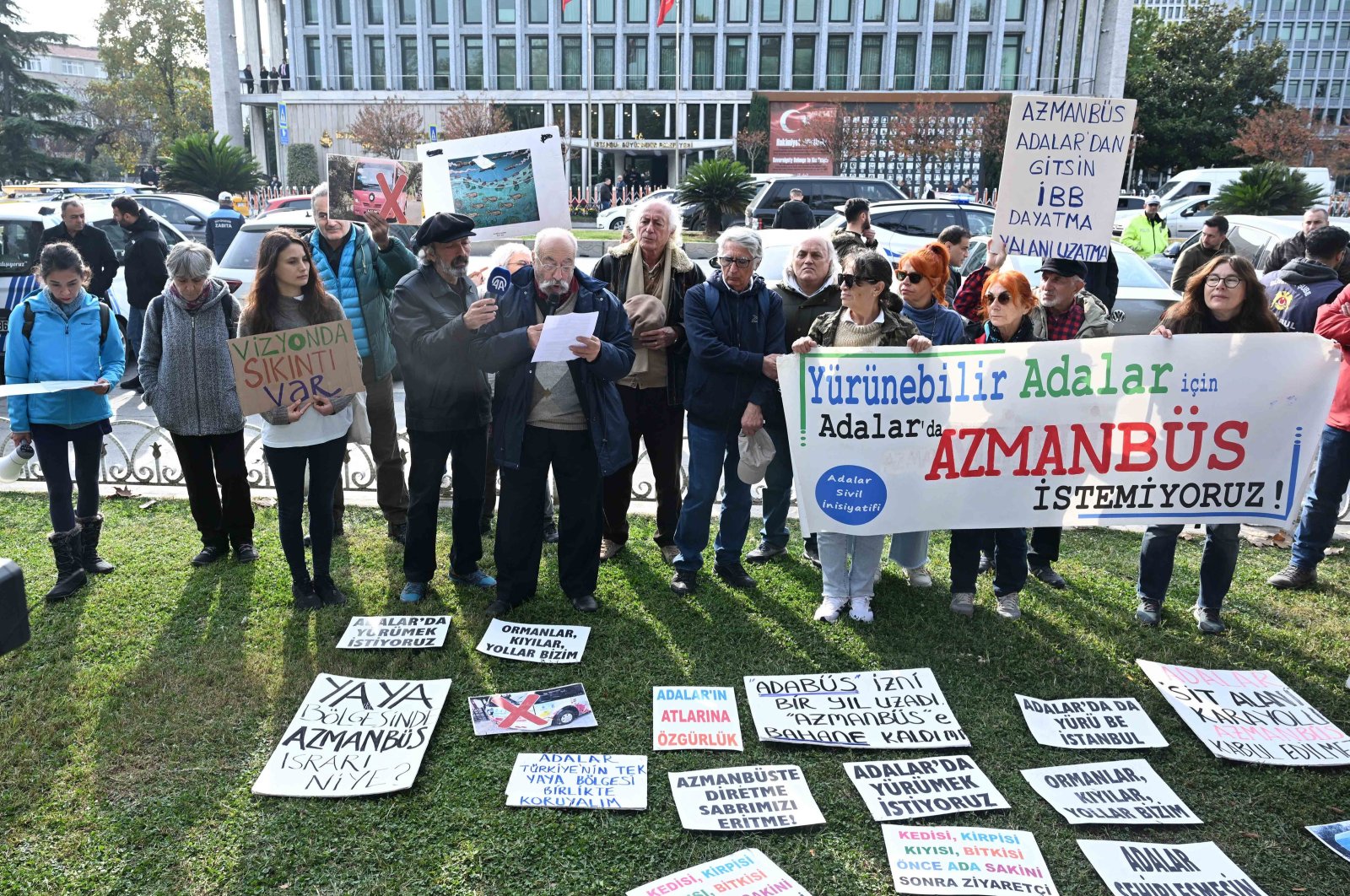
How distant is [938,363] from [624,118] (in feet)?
166

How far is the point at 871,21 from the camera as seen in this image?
4959 cm

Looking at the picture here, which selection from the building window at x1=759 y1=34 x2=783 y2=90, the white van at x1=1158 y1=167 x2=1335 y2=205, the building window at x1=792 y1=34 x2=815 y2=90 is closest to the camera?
the white van at x1=1158 y1=167 x2=1335 y2=205

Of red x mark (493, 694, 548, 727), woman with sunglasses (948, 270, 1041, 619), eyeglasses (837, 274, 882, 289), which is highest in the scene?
eyeglasses (837, 274, 882, 289)

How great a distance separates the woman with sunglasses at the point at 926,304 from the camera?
16.5 ft

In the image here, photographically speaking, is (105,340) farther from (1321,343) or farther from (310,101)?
(310,101)

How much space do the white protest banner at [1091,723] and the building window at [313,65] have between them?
5674 centimetres

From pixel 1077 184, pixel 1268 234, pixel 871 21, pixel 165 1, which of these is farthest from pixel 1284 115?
pixel 165 1

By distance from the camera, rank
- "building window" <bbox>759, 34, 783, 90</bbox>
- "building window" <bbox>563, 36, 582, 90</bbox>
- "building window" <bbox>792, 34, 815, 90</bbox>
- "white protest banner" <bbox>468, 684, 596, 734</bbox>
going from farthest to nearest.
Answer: "building window" <bbox>563, 36, 582, 90</bbox> → "building window" <bbox>759, 34, 783, 90</bbox> → "building window" <bbox>792, 34, 815, 90</bbox> → "white protest banner" <bbox>468, 684, 596, 734</bbox>

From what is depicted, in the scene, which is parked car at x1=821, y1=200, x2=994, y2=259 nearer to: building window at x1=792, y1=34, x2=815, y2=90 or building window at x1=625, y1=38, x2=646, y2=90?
building window at x1=792, y1=34, x2=815, y2=90

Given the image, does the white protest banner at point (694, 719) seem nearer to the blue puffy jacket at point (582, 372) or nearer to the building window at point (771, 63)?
the blue puffy jacket at point (582, 372)

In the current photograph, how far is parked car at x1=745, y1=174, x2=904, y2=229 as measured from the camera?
20.8 meters

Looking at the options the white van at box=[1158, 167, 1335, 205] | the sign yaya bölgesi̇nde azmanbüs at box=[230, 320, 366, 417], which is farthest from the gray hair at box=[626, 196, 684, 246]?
the white van at box=[1158, 167, 1335, 205]

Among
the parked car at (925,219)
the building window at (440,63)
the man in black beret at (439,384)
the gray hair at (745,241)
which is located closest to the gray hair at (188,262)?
the man in black beret at (439,384)

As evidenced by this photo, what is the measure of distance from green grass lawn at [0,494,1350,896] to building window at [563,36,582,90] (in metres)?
50.1
